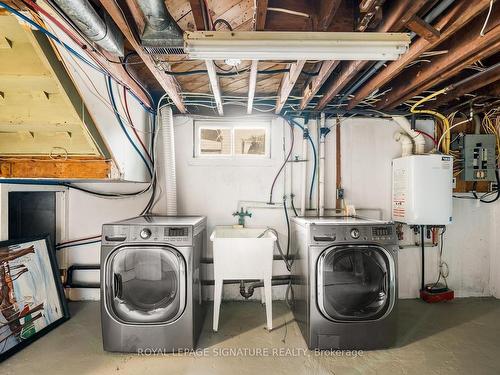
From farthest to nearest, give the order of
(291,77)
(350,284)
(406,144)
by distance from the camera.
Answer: (406,144), (350,284), (291,77)

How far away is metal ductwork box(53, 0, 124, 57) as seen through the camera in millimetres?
1192

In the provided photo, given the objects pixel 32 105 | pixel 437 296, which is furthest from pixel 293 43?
pixel 437 296

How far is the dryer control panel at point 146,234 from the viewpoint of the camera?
6.56 ft

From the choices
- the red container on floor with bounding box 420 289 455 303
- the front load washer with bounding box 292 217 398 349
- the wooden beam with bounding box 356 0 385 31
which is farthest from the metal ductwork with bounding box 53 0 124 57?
the red container on floor with bounding box 420 289 455 303

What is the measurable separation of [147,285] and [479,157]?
364 centimetres

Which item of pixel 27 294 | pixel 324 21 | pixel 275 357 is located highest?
pixel 324 21

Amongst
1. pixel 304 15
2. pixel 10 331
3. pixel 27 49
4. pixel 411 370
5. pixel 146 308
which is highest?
pixel 304 15

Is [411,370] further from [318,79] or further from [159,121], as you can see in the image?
[159,121]

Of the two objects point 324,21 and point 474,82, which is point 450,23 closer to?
point 324,21

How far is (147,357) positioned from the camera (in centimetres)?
200

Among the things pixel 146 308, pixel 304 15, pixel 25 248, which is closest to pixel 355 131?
pixel 304 15

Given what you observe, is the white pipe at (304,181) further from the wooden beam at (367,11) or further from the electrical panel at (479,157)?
the electrical panel at (479,157)

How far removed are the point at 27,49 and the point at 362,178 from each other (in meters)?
3.12

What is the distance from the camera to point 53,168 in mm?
2256
